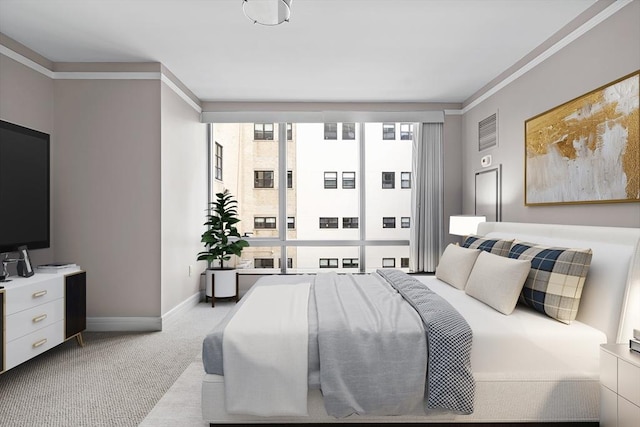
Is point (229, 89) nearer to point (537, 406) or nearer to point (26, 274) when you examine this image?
point (26, 274)

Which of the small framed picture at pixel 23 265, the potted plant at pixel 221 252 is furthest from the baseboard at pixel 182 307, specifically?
the small framed picture at pixel 23 265

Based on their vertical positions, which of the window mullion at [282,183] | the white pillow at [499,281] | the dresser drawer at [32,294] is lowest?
the dresser drawer at [32,294]

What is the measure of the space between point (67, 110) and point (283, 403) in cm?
369

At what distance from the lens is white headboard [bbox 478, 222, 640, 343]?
209 cm

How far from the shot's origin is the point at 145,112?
3959mm

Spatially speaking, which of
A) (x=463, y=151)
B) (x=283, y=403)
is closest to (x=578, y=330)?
(x=283, y=403)

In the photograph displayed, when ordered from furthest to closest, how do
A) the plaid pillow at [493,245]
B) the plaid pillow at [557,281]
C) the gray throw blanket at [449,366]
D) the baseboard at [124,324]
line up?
the baseboard at [124,324], the plaid pillow at [493,245], the plaid pillow at [557,281], the gray throw blanket at [449,366]

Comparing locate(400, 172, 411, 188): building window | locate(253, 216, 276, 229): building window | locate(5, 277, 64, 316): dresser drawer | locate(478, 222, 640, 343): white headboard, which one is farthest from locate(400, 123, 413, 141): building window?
locate(5, 277, 64, 316): dresser drawer

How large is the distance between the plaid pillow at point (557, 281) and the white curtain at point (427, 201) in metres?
2.73

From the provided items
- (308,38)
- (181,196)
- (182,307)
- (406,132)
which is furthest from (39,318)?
(406,132)

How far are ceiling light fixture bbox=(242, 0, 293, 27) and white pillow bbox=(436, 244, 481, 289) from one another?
2271mm

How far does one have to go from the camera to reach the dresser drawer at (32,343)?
2.67 m

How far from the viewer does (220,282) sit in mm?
4875

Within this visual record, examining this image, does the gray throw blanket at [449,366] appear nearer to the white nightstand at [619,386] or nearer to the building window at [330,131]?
the white nightstand at [619,386]
